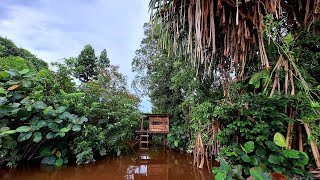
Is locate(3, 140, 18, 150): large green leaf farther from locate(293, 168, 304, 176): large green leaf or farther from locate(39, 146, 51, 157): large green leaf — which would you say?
locate(293, 168, 304, 176): large green leaf

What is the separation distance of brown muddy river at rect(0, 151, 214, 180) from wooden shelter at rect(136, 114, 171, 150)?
2298mm

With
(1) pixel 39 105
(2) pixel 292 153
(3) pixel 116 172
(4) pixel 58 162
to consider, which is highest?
(1) pixel 39 105

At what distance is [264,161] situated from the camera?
299 centimetres

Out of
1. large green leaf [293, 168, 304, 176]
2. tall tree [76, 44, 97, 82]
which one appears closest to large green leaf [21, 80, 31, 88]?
large green leaf [293, 168, 304, 176]

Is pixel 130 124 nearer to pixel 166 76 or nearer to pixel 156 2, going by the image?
pixel 166 76

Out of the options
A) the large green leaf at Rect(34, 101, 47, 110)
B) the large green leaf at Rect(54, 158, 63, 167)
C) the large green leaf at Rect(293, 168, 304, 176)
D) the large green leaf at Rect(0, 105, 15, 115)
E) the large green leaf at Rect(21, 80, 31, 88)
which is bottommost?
the large green leaf at Rect(54, 158, 63, 167)

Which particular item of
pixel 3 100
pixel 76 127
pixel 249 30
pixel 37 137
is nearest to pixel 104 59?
pixel 76 127

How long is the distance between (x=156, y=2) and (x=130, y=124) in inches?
171

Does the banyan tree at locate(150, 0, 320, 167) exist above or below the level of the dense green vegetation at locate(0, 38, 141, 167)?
above

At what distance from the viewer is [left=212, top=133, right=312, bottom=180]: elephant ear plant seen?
265 cm

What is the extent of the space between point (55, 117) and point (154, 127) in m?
3.95

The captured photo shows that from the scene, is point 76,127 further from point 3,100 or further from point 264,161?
point 264,161

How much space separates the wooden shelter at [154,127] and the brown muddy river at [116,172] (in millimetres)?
2298

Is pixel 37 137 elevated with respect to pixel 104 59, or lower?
lower
